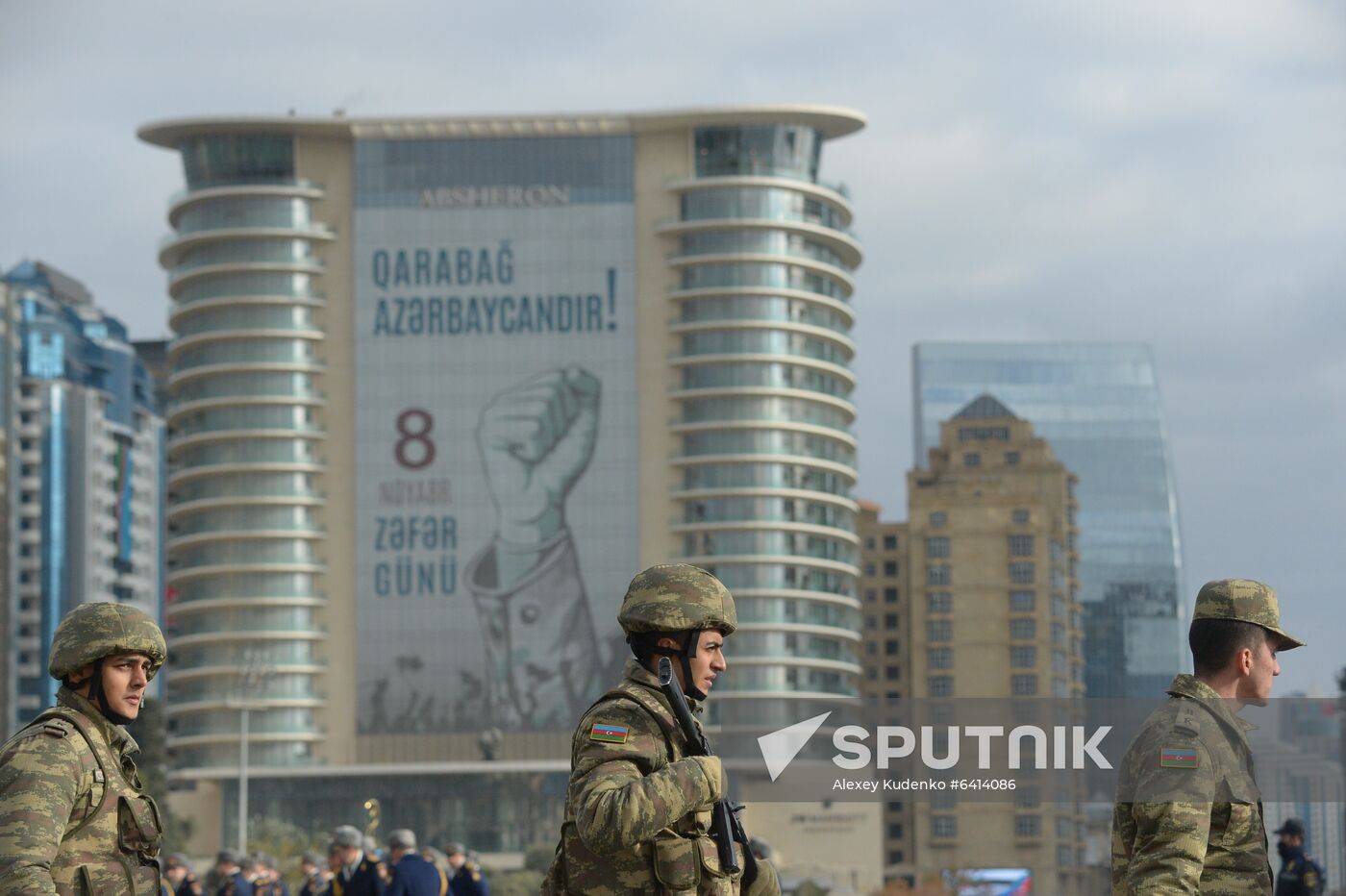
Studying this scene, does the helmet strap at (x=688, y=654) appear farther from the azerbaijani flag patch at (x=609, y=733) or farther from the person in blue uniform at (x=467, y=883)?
the person in blue uniform at (x=467, y=883)

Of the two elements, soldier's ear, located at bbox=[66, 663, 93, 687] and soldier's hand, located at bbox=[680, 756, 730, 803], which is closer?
soldier's hand, located at bbox=[680, 756, 730, 803]

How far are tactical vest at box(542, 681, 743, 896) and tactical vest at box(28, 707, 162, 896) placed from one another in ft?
4.30

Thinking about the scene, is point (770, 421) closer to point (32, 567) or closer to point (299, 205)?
point (299, 205)

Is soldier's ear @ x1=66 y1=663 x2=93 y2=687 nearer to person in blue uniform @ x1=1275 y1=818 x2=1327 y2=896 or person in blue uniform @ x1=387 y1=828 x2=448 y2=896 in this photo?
person in blue uniform @ x1=1275 y1=818 x2=1327 y2=896

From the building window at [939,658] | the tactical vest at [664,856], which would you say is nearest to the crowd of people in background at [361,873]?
the tactical vest at [664,856]

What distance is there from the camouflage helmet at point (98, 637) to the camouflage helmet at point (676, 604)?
1.44 meters

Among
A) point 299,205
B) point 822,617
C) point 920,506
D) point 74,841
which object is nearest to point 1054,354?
point 920,506

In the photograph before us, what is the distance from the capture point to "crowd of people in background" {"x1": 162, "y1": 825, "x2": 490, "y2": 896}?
15305 mm

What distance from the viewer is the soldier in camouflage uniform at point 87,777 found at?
6.15 metres

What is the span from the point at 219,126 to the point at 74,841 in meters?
92.0

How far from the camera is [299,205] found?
95.4m

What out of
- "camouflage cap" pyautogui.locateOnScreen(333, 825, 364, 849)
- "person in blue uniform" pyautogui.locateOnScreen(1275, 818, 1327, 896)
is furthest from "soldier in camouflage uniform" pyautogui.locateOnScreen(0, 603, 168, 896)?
"camouflage cap" pyautogui.locateOnScreen(333, 825, 364, 849)

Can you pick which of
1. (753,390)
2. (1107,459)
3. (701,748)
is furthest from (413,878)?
(1107,459)

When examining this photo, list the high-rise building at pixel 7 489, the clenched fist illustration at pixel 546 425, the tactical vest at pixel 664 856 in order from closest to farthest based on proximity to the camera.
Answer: the tactical vest at pixel 664 856 → the clenched fist illustration at pixel 546 425 → the high-rise building at pixel 7 489
